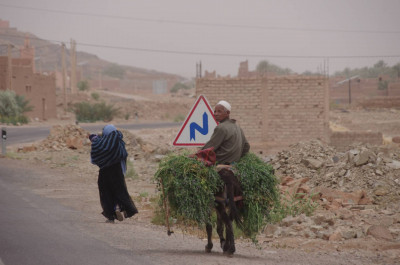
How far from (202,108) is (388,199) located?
5777 mm

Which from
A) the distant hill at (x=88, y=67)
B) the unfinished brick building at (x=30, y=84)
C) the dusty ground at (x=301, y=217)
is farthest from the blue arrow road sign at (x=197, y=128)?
the distant hill at (x=88, y=67)

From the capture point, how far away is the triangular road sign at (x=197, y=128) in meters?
8.69

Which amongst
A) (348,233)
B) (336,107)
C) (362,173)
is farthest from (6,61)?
(348,233)

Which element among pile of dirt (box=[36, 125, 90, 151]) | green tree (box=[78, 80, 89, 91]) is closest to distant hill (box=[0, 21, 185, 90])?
green tree (box=[78, 80, 89, 91])

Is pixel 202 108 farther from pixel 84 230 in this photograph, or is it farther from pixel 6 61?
pixel 6 61

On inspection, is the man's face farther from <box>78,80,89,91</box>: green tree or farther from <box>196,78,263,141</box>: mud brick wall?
<box>78,80,89,91</box>: green tree

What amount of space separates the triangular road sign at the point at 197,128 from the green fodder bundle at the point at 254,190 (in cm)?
150

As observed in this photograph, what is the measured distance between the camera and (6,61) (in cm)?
4400

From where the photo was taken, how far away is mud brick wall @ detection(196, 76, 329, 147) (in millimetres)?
18969

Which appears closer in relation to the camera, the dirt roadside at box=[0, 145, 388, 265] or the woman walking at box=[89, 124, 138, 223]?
the dirt roadside at box=[0, 145, 388, 265]

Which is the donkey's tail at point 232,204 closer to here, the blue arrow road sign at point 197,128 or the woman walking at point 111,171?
the blue arrow road sign at point 197,128

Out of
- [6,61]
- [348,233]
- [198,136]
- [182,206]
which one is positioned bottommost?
[348,233]

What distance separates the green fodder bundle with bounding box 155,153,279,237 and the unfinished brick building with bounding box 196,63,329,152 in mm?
11776

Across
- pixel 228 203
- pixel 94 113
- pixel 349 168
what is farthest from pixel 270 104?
pixel 94 113
